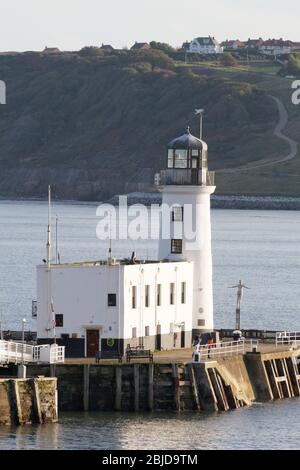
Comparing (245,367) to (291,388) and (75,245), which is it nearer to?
(291,388)

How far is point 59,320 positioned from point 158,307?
13.7ft

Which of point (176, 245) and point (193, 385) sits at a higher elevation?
point (176, 245)

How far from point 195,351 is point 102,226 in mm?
130731

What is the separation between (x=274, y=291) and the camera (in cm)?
10150

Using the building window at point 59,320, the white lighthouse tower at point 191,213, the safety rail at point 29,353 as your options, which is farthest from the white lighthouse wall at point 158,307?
the safety rail at point 29,353

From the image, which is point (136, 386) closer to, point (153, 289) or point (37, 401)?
point (37, 401)

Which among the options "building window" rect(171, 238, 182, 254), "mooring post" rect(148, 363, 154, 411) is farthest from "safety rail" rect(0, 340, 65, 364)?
"building window" rect(171, 238, 182, 254)

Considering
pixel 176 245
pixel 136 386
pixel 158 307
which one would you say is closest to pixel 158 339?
pixel 158 307

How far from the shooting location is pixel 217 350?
5700cm

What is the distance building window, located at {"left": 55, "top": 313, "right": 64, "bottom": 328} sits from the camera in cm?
5531

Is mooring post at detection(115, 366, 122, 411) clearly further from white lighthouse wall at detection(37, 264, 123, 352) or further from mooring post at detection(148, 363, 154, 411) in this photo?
white lighthouse wall at detection(37, 264, 123, 352)

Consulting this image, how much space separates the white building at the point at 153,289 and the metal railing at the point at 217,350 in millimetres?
1793

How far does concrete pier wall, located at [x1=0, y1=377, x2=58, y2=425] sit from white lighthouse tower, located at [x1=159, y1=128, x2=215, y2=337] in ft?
37.5
